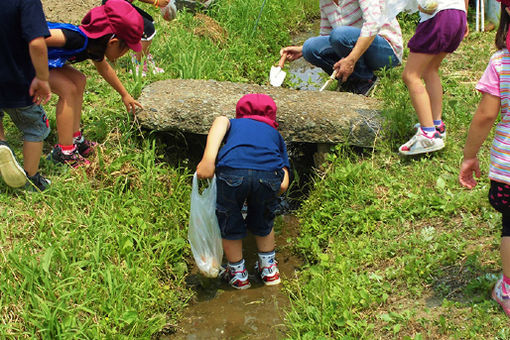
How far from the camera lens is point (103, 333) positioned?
2.67m

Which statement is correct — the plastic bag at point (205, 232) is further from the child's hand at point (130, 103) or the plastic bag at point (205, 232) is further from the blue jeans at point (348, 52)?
the blue jeans at point (348, 52)

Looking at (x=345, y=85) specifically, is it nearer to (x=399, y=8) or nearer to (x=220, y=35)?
(x=399, y=8)

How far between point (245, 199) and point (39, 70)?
1430 millimetres

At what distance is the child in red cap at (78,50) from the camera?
11.1ft

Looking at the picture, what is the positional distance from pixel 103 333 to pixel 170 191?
53.2 inches

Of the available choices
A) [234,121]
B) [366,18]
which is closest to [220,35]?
[366,18]

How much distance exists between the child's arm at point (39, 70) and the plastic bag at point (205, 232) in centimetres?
105

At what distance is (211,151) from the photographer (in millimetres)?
2986

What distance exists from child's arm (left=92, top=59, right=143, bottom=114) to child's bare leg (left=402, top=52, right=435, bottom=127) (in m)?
1.96

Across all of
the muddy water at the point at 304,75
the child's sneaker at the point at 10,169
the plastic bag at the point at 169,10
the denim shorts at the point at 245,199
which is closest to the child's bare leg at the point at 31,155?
the child's sneaker at the point at 10,169

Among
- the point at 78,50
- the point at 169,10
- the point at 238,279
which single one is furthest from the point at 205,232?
the point at 169,10

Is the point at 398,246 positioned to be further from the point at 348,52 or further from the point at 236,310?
the point at 348,52

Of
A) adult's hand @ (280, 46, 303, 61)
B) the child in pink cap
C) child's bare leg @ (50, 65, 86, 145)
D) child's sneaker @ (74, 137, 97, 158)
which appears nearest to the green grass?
the child in pink cap

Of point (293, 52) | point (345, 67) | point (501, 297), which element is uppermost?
point (345, 67)
